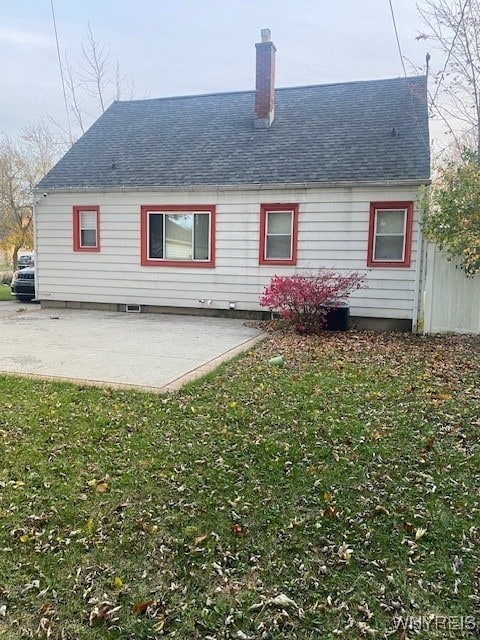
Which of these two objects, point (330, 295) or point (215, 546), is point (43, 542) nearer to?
point (215, 546)

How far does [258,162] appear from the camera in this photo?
1092 centimetres

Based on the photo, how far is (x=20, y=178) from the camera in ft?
69.7

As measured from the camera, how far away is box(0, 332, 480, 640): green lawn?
2.20m

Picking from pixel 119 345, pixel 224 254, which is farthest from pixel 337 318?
pixel 119 345

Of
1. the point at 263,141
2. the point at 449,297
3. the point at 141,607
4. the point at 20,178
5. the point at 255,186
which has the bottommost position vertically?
the point at 141,607

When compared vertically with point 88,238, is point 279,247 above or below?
below

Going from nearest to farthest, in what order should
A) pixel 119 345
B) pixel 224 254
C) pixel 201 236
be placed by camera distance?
pixel 119 345 → pixel 224 254 → pixel 201 236

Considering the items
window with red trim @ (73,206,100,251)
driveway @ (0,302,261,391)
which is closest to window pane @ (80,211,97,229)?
window with red trim @ (73,206,100,251)

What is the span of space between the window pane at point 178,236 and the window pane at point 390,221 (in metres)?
4.20

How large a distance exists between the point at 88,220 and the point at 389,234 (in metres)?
7.16

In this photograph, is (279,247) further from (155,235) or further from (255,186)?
(155,235)

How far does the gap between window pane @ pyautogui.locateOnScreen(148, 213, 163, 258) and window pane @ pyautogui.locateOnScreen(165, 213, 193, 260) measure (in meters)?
0.15

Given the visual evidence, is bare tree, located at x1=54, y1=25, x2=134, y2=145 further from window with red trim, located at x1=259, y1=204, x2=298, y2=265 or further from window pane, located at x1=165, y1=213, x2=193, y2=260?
window with red trim, located at x1=259, y1=204, x2=298, y2=265

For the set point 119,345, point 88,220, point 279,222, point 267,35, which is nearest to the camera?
point 119,345
